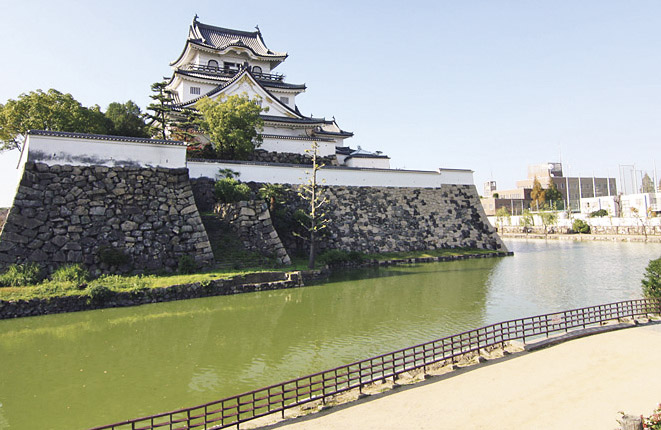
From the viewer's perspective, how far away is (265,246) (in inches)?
733

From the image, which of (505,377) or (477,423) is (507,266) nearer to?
(505,377)

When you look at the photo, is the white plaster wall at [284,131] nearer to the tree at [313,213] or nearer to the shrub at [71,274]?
the tree at [313,213]

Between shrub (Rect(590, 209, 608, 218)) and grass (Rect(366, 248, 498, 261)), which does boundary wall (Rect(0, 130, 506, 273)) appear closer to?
grass (Rect(366, 248, 498, 261))

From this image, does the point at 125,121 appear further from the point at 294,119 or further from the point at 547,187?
the point at 547,187

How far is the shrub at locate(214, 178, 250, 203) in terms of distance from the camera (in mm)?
20266

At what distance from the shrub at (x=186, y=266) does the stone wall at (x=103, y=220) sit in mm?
456

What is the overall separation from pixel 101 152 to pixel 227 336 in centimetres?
1112

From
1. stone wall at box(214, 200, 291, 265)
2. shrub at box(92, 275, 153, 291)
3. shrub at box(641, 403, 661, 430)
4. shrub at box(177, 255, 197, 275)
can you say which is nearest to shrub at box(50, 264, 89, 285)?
shrub at box(92, 275, 153, 291)

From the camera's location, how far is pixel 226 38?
32812 millimetres

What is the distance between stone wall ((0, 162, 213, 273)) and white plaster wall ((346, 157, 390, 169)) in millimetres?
16248

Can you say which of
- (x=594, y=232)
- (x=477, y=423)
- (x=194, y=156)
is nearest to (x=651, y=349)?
(x=477, y=423)

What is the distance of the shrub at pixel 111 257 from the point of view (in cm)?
1499

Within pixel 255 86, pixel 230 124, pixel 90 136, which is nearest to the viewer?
pixel 90 136

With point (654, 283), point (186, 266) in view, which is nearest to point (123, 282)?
point (186, 266)
